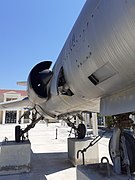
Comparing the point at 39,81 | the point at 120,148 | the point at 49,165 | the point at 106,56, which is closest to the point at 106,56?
the point at 106,56

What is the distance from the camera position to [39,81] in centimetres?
431

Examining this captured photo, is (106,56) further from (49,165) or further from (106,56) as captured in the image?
(49,165)

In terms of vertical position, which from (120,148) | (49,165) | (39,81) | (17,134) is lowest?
(49,165)

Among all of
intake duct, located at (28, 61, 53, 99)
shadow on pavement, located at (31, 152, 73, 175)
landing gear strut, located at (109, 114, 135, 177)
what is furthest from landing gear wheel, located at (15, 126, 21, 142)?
landing gear strut, located at (109, 114, 135, 177)

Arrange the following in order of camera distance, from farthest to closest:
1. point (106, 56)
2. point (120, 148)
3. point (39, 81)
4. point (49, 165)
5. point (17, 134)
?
point (17, 134)
point (49, 165)
point (39, 81)
point (120, 148)
point (106, 56)

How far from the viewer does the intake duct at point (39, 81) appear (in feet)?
13.5

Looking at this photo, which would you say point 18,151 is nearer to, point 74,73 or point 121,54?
point 74,73

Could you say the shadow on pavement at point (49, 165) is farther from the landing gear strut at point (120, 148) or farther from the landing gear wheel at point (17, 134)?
the landing gear strut at point (120, 148)

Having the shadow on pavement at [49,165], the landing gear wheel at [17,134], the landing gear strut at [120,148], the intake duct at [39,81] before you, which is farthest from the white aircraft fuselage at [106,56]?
the landing gear wheel at [17,134]

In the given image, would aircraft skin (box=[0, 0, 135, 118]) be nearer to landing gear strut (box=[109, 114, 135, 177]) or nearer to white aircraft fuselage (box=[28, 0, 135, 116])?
Answer: white aircraft fuselage (box=[28, 0, 135, 116])

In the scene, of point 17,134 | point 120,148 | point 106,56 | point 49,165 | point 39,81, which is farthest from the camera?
point 17,134

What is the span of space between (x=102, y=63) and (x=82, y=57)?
1.22 feet

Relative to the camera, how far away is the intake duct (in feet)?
13.5

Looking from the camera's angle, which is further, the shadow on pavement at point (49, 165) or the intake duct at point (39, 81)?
the shadow on pavement at point (49, 165)
